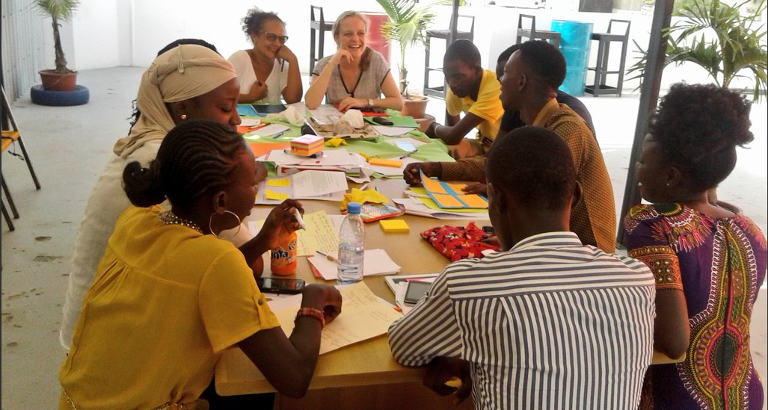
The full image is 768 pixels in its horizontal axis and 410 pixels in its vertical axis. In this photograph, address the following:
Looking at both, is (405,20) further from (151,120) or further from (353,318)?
(353,318)

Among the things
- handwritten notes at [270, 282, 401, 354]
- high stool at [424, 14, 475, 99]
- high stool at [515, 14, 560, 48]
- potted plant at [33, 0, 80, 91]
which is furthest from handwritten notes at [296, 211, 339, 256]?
potted plant at [33, 0, 80, 91]

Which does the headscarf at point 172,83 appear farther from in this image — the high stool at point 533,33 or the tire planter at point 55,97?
the high stool at point 533,33

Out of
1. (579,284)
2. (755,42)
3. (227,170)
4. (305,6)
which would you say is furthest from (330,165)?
(305,6)

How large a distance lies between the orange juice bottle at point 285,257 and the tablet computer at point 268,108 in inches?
89.3

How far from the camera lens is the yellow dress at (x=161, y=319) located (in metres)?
1.24

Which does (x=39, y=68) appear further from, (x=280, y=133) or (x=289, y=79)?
(x=280, y=133)

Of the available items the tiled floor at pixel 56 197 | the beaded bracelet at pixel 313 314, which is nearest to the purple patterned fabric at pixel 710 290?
the tiled floor at pixel 56 197

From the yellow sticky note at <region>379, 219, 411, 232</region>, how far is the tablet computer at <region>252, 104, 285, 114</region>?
1931mm

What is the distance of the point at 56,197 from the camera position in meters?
4.49

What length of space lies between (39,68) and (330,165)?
721cm

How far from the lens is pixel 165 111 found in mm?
2045

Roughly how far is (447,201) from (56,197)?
3204mm

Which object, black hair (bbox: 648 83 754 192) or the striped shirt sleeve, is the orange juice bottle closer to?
the striped shirt sleeve

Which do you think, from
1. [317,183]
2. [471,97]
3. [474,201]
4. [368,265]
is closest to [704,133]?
[368,265]
